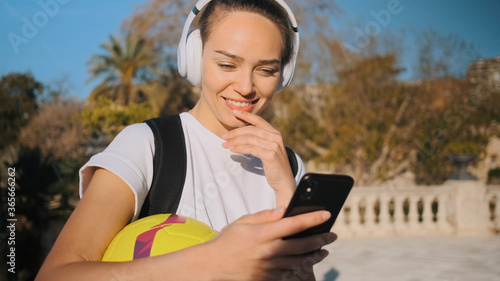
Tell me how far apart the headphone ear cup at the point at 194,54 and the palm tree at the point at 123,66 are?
898 inches

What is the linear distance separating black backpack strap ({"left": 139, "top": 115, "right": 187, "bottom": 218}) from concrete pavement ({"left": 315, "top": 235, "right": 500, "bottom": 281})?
23.6 feet

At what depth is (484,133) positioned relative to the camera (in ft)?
57.7

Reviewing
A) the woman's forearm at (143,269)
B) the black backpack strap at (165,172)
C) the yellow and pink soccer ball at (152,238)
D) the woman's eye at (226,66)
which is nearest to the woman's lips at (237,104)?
the woman's eye at (226,66)

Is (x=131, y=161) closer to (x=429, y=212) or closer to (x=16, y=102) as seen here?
(x=429, y=212)

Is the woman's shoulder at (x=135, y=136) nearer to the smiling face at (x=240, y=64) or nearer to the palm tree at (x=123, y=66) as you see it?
the smiling face at (x=240, y=64)

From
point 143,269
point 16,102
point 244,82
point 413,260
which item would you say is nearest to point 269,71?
point 244,82

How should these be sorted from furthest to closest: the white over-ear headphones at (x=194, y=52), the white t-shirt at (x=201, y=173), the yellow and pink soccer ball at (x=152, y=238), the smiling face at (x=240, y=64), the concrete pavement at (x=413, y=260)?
1. the concrete pavement at (x=413, y=260)
2. the white over-ear headphones at (x=194, y=52)
3. the smiling face at (x=240, y=64)
4. the white t-shirt at (x=201, y=173)
5. the yellow and pink soccer ball at (x=152, y=238)

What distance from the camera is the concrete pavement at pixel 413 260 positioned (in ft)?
26.6

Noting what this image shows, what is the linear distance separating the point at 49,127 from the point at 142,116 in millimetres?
11395

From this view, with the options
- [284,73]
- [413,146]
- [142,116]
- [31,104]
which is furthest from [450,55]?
[31,104]

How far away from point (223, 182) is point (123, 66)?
2540 cm

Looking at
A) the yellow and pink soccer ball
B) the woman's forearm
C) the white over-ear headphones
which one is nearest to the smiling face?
the white over-ear headphones

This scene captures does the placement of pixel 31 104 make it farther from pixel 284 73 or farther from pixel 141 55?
pixel 284 73

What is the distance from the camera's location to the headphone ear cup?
72.4 inches
